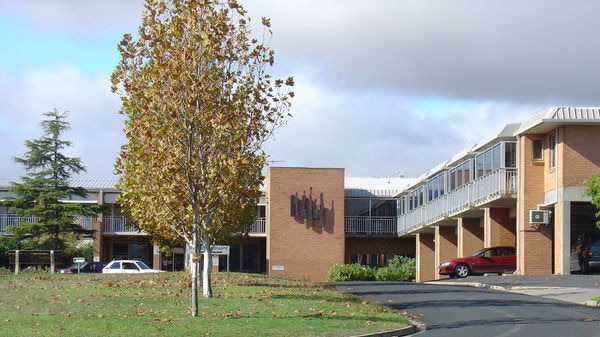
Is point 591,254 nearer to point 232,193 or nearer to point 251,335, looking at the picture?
point 232,193

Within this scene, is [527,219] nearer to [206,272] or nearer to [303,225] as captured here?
[206,272]

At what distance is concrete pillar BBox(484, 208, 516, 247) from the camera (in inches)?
1662

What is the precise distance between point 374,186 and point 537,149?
31.5m

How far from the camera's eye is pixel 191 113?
63.4 ft

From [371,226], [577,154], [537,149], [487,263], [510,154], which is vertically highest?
[537,149]

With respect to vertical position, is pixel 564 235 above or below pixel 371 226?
below

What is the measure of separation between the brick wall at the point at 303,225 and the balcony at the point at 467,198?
4.86 metres

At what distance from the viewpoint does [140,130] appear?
1978cm

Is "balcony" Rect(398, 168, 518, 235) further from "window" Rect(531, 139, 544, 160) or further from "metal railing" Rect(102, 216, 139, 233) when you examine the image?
"metal railing" Rect(102, 216, 139, 233)

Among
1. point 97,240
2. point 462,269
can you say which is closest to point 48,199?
point 97,240

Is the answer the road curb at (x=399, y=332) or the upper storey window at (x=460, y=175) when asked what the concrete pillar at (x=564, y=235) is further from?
the road curb at (x=399, y=332)

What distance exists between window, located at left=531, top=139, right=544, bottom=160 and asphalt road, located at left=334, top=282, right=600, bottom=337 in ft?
33.5

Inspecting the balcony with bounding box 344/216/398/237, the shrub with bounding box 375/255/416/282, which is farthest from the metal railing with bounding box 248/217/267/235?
the shrub with bounding box 375/255/416/282

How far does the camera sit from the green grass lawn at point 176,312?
54.4 feet
